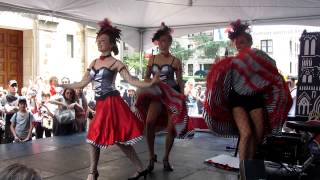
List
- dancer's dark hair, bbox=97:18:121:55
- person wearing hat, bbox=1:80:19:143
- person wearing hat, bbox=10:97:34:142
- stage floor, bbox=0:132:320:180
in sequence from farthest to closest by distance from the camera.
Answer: person wearing hat, bbox=1:80:19:143, person wearing hat, bbox=10:97:34:142, stage floor, bbox=0:132:320:180, dancer's dark hair, bbox=97:18:121:55

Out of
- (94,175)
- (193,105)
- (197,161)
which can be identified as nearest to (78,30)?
(193,105)

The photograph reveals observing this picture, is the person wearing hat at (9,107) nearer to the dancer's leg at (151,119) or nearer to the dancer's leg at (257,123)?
the dancer's leg at (151,119)

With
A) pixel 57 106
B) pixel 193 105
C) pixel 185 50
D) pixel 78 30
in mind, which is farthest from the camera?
pixel 185 50

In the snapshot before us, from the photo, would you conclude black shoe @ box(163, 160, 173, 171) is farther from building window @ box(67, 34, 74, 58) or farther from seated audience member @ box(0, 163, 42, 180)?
building window @ box(67, 34, 74, 58)

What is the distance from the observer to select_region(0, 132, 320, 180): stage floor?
4.85 meters

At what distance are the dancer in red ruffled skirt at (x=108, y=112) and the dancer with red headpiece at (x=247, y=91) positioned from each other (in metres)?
0.65

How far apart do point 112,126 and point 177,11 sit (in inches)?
206

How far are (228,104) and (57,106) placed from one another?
187 inches

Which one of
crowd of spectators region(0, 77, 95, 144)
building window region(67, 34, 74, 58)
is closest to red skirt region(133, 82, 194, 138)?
crowd of spectators region(0, 77, 95, 144)

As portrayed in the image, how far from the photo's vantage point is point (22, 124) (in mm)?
7527

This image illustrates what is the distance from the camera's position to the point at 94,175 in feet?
13.9

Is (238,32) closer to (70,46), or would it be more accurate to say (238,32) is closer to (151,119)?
(151,119)

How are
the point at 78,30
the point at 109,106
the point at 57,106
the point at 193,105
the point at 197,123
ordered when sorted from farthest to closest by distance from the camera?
1. the point at 78,30
2. the point at 193,105
3. the point at 197,123
4. the point at 57,106
5. the point at 109,106

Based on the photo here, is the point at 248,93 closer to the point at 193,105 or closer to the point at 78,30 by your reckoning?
the point at 193,105
